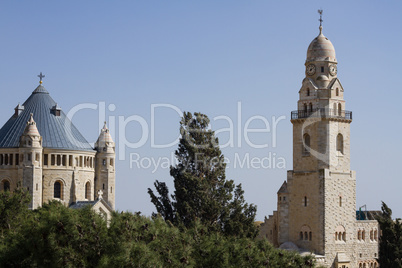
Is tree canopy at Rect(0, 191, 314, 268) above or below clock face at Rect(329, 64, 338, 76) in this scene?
below

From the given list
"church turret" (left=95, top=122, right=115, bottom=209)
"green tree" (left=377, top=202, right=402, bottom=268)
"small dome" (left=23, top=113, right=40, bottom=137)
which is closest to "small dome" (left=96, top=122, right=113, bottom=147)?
"church turret" (left=95, top=122, right=115, bottom=209)

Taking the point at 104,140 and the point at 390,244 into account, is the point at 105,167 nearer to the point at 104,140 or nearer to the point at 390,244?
the point at 104,140

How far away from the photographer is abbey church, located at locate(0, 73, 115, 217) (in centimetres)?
7862

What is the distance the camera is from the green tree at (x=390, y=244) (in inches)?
2672

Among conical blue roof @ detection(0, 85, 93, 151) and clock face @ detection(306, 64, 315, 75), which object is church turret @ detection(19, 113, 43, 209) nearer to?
conical blue roof @ detection(0, 85, 93, 151)

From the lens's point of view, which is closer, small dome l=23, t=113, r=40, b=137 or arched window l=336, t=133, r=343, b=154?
arched window l=336, t=133, r=343, b=154

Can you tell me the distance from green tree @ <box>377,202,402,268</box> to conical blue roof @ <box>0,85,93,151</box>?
118 ft

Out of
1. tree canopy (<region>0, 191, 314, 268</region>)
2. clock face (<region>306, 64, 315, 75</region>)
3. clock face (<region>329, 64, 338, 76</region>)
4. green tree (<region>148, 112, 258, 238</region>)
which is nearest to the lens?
tree canopy (<region>0, 191, 314, 268</region>)

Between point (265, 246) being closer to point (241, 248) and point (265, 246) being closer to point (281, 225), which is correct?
point (241, 248)

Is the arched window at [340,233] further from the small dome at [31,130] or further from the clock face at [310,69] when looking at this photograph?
the small dome at [31,130]

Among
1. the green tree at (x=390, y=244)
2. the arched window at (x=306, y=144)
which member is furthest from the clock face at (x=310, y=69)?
the green tree at (x=390, y=244)

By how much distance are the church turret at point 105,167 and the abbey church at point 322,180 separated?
73.5 ft

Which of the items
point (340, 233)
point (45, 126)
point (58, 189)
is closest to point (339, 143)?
point (340, 233)

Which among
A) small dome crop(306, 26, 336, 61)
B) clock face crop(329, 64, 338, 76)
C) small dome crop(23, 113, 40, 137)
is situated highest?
small dome crop(306, 26, 336, 61)
